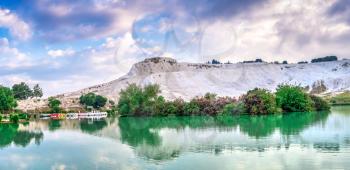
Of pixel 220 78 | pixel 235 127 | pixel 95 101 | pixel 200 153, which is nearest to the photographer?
pixel 200 153

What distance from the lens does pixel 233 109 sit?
6675cm

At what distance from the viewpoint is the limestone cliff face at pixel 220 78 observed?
130375mm

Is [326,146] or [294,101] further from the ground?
[294,101]

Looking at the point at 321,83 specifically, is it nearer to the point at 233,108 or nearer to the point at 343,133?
the point at 233,108

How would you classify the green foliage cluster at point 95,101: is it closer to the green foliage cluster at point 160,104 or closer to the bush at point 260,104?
the green foliage cluster at point 160,104

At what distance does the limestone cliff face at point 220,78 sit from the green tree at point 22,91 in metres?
9.94

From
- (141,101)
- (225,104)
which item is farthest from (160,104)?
(225,104)

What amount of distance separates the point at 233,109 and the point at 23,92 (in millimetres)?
90648

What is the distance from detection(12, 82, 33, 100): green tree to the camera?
453 ft

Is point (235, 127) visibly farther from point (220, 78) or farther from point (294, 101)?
point (220, 78)

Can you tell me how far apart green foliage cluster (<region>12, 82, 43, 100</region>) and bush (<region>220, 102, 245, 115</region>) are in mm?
87933

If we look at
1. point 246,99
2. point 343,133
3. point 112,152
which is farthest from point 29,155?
point 246,99

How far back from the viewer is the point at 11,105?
306 feet

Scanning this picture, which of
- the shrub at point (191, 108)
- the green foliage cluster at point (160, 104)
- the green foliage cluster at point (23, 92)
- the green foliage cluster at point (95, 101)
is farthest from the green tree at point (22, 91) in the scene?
the shrub at point (191, 108)
